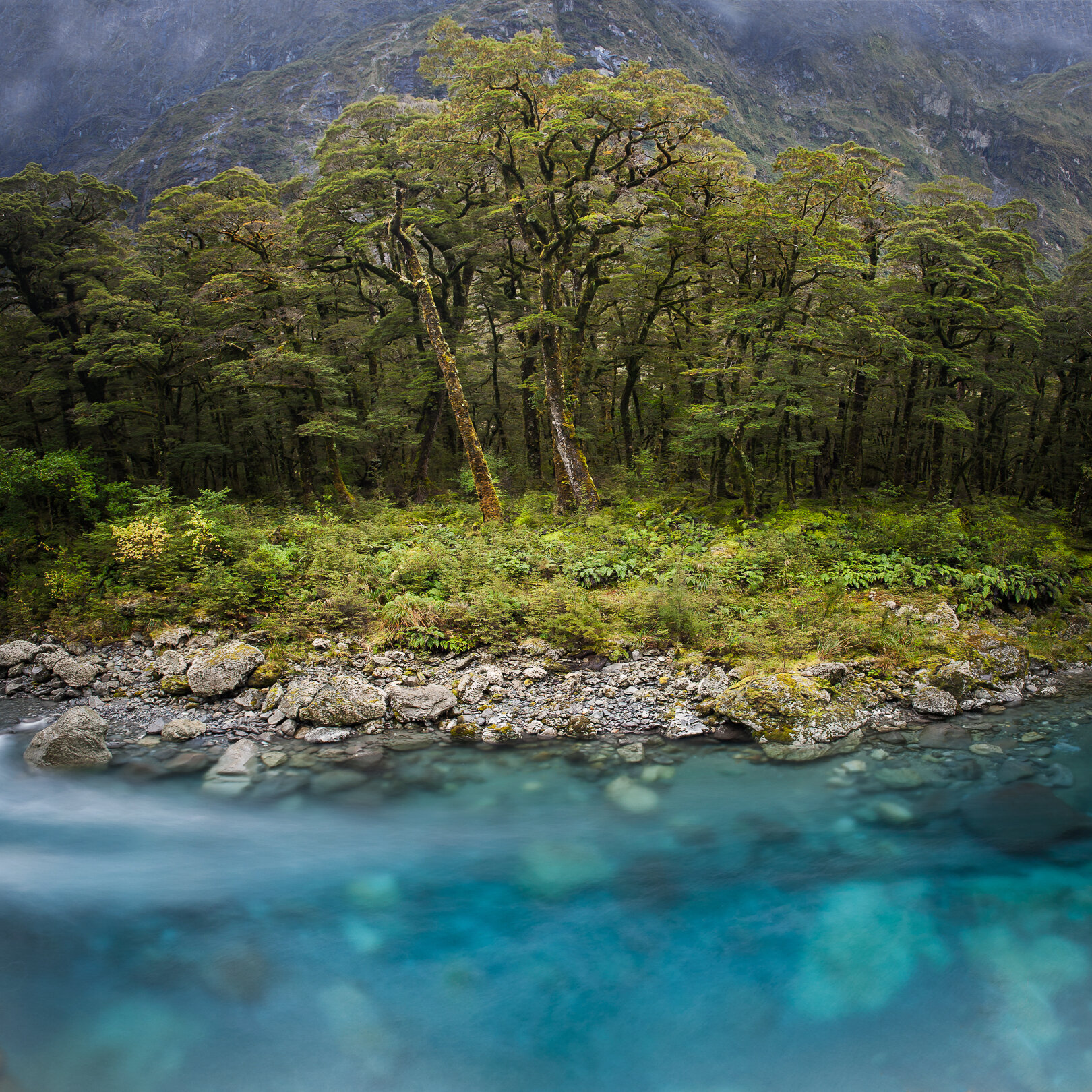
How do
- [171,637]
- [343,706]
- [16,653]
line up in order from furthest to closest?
[171,637] → [16,653] → [343,706]

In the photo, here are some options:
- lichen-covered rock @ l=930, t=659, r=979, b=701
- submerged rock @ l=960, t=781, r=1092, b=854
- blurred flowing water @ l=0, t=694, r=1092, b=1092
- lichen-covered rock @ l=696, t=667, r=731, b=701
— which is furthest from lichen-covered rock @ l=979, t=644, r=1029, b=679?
lichen-covered rock @ l=696, t=667, r=731, b=701

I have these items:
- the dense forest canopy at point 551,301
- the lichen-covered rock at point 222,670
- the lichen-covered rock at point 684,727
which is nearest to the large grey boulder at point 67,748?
the lichen-covered rock at point 222,670

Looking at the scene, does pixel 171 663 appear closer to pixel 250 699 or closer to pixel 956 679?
pixel 250 699

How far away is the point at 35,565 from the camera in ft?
43.2

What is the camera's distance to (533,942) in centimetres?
535

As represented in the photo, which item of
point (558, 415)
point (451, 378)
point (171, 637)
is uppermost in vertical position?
point (451, 378)

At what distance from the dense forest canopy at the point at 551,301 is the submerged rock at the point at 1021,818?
28.5ft

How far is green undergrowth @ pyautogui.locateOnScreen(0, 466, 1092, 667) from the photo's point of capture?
10164 mm

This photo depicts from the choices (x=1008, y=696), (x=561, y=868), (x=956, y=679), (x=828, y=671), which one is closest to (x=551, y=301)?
(x=828, y=671)

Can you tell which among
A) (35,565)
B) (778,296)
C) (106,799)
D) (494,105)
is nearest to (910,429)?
(778,296)

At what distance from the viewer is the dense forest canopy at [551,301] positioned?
1436 centimetres

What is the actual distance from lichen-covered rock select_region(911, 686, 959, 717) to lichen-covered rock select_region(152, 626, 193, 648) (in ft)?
38.0

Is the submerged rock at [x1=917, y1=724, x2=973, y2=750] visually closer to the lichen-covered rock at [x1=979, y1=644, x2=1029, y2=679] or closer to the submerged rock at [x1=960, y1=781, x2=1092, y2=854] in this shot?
the submerged rock at [x1=960, y1=781, x2=1092, y2=854]

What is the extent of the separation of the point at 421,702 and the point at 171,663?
4412 millimetres
